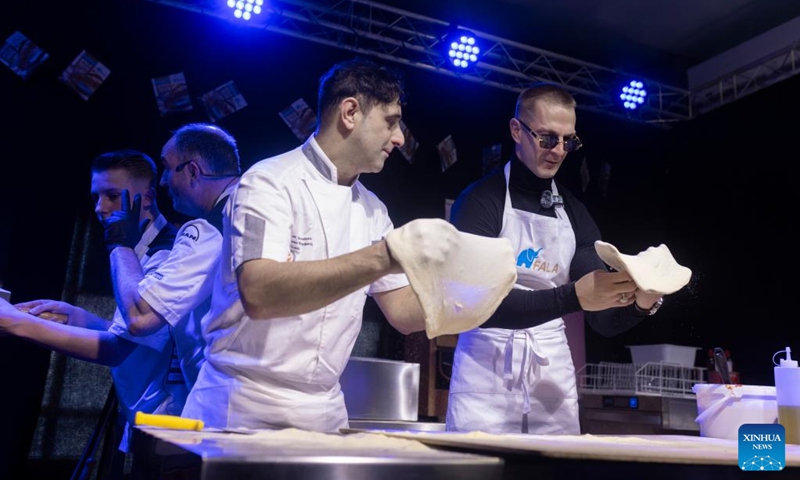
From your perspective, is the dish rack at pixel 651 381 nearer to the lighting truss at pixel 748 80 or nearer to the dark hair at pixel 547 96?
the dark hair at pixel 547 96

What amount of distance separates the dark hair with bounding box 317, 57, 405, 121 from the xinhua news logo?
1075mm

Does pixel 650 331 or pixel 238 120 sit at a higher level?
pixel 238 120

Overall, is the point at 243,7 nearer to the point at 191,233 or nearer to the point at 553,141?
the point at 191,233

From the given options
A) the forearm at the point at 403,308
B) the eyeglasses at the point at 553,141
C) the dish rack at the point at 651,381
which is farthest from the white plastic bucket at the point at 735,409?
the dish rack at the point at 651,381

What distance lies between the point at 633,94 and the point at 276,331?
444 cm

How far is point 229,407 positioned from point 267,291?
329 mm

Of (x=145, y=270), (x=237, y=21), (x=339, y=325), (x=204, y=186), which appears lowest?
(x=339, y=325)

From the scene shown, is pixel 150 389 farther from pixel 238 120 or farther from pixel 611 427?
pixel 611 427

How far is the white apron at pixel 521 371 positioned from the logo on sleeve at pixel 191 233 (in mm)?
846

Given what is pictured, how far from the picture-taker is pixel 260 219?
1357mm

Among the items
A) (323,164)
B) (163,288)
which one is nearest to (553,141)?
(323,164)

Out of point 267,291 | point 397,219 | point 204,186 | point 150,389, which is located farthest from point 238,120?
point 267,291

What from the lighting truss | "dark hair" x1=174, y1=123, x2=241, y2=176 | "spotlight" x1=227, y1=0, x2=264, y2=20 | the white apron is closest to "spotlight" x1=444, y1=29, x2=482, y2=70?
"spotlight" x1=227, y1=0, x2=264, y2=20

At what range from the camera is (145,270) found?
232 centimetres
